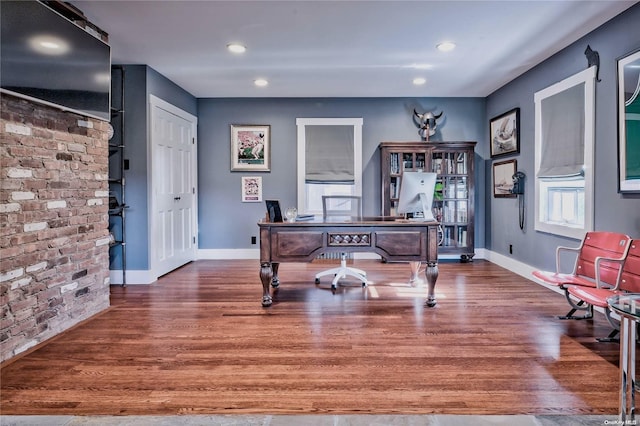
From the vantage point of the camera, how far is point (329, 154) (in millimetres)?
5914

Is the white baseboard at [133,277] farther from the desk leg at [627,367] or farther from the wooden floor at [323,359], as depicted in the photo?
the desk leg at [627,367]

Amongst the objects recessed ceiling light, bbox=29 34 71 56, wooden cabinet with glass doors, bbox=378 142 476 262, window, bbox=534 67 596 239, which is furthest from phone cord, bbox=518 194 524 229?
recessed ceiling light, bbox=29 34 71 56

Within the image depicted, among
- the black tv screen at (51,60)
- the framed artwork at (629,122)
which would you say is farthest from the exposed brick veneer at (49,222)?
the framed artwork at (629,122)

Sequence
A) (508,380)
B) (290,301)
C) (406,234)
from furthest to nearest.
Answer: (290,301)
(406,234)
(508,380)

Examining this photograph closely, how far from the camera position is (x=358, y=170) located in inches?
232

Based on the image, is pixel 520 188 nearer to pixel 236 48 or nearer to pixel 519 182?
pixel 519 182

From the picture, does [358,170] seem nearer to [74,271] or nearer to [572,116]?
[572,116]

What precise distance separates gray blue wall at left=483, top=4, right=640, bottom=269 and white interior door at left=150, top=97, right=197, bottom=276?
4.36 meters

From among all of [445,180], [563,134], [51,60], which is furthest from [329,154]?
[51,60]

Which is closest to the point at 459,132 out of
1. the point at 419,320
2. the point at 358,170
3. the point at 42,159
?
the point at 358,170

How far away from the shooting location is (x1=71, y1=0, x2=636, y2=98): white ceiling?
2.97 meters

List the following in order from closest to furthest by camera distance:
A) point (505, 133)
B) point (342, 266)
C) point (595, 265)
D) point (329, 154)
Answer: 1. point (595, 265)
2. point (342, 266)
3. point (505, 133)
4. point (329, 154)

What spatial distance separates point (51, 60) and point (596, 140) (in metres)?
4.30

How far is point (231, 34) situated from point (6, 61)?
177cm
